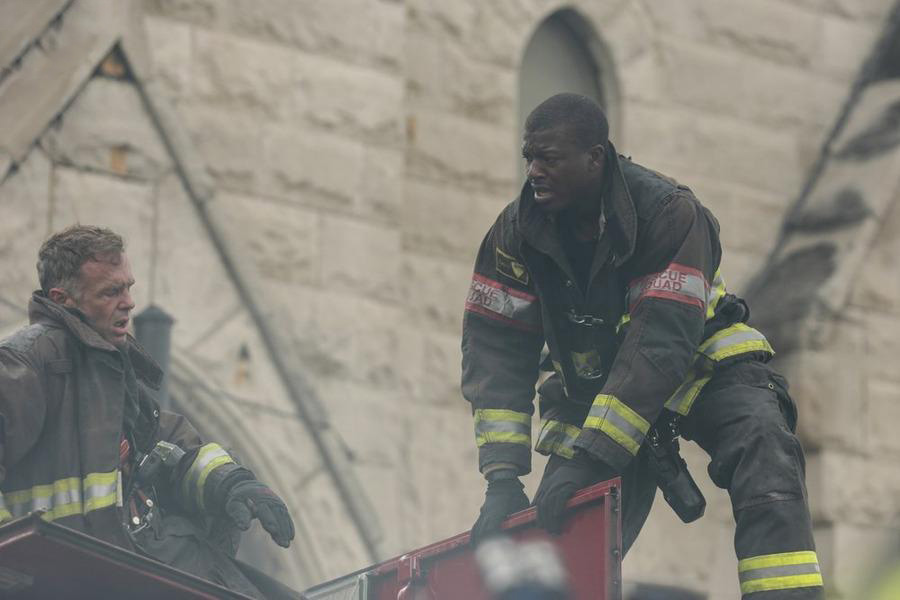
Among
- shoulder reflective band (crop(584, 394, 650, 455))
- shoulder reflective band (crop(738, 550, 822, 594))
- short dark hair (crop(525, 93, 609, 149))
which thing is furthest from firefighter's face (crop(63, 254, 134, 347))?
shoulder reflective band (crop(738, 550, 822, 594))

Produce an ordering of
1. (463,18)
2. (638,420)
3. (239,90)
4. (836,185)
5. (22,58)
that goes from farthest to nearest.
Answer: (836,185)
(463,18)
(239,90)
(22,58)
(638,420)

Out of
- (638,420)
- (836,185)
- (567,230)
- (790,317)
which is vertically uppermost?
(836,185)

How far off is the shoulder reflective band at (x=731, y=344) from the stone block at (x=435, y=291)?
390 cm

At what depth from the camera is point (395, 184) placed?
995cm

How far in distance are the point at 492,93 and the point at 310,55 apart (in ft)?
3.92

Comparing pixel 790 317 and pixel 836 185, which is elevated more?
pixel 836 185

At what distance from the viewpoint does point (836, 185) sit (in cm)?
1143

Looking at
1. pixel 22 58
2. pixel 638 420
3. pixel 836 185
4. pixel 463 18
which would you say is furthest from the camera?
pixel 836 185

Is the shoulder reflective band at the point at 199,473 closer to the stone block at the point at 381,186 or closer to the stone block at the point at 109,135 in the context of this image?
the stone block at the point at 109,135

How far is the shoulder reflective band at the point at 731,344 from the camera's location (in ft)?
20.8

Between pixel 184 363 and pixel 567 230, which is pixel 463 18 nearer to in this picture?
pixel 184 363

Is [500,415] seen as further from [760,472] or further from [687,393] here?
[760,472]

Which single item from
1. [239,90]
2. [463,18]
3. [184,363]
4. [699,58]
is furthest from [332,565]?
[699,58]

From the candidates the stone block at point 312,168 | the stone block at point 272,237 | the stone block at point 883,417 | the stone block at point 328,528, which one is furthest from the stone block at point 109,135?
the stone block at point 883,417
